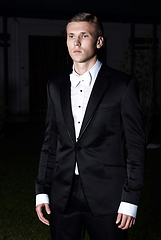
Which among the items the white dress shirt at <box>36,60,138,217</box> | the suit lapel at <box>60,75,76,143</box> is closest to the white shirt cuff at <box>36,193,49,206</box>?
the white dress shirt at <box>36,60,138,217</box>

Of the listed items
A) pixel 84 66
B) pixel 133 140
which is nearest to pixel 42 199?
pixel 133 140

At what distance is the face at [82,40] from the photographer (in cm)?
201

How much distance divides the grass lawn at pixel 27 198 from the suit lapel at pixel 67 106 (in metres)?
2.67

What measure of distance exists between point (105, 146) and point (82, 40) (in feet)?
1.89

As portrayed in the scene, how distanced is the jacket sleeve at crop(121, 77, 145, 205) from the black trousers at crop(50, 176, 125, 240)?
0.20 metres

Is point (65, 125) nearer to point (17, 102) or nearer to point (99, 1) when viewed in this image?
point (99, 1)

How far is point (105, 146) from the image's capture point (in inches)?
79.5

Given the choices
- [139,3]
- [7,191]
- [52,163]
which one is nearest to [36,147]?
[7,191]

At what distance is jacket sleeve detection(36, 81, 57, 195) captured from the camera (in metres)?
2.22

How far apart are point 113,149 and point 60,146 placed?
322mm

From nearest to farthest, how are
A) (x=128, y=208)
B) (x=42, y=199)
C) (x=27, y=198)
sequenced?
(x=128, y=208) → (x=42, y=199) → (x=27, y=198)

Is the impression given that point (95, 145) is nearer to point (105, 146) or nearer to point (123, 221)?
point (105, 146)

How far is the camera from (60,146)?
7.09 ft

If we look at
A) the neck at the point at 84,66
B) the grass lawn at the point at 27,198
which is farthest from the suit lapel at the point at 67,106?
the grass lawn at the point at 27,198
